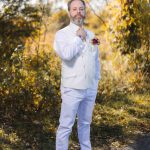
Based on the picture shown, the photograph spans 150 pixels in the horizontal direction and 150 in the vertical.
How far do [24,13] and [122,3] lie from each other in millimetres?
2204

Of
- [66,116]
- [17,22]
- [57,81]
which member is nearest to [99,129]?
[57,81]

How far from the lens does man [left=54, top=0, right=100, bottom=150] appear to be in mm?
4203

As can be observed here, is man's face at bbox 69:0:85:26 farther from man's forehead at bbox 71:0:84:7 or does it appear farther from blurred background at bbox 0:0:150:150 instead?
blurred background at bbox 0:0:150:150

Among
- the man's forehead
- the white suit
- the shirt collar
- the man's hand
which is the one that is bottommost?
the white suit

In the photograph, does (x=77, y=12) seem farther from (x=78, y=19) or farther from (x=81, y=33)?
(x=81, y=33)

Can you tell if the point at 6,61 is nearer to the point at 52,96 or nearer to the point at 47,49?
the point at 52,96

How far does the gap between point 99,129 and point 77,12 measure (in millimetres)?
2566

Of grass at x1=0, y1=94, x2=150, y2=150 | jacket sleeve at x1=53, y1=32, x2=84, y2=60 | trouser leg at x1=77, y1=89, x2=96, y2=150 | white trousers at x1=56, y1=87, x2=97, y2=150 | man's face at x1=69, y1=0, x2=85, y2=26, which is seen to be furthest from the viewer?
grass at x1=0, y1=94, x2=150, y2=150

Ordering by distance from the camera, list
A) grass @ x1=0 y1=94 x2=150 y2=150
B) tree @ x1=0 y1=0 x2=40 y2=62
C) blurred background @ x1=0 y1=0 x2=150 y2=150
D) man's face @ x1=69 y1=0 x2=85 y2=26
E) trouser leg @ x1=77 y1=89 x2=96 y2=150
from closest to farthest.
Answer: man's face @ x1=69 y1=0 x2=85 y2=26, trouser leg @ x1=77 y1=89 x2=96 y2=150, grass @ x1=0 y1=94 x2=150 y2=150, blurred background @ x1=0 y1=0 x2=150 y2=150, tree @ x1=0 y1=0 x2=40 y2=62

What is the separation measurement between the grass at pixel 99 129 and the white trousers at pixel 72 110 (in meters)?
1.03

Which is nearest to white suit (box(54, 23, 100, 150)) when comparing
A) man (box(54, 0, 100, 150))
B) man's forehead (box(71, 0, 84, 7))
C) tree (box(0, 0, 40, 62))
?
man (box(54, 0, 100, 150))

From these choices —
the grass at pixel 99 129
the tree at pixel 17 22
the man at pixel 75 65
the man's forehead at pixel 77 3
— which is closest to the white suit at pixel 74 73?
the man at pixel 75 65

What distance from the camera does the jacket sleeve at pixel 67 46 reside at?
4121 millimetres

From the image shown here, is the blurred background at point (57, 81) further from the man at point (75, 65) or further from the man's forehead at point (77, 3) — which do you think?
the man's forehead at point (77, 3)
